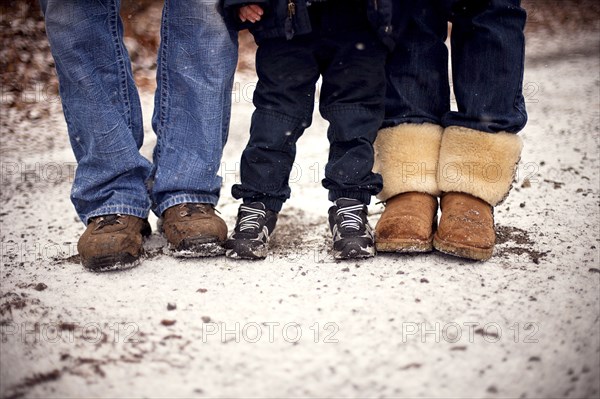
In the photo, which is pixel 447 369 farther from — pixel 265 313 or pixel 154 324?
pixel 154 324

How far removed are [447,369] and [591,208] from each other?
1.12m

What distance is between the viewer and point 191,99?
148 centimetres

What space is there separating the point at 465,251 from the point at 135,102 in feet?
3.56

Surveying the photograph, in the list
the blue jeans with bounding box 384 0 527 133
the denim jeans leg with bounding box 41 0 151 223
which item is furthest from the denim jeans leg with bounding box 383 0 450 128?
the denim jeans leg with bounding box 41 0 151 223

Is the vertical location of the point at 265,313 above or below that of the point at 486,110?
below

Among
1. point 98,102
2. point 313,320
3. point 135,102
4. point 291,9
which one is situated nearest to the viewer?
point 313,320

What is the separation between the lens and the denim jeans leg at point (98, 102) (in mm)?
1375

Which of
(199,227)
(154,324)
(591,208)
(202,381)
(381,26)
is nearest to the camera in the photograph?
(202,381)

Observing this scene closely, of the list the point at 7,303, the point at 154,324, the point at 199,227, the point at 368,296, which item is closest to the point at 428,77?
the point at 368,296

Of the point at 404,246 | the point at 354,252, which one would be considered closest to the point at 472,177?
the point at 404,246

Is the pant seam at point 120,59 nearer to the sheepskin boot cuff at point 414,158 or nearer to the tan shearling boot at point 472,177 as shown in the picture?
the sheepskin boot cuff at point 414,158

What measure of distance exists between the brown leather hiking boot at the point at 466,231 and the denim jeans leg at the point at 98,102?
901mm

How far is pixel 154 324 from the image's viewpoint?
1118mm

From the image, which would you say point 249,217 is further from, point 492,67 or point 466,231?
point 492,67
